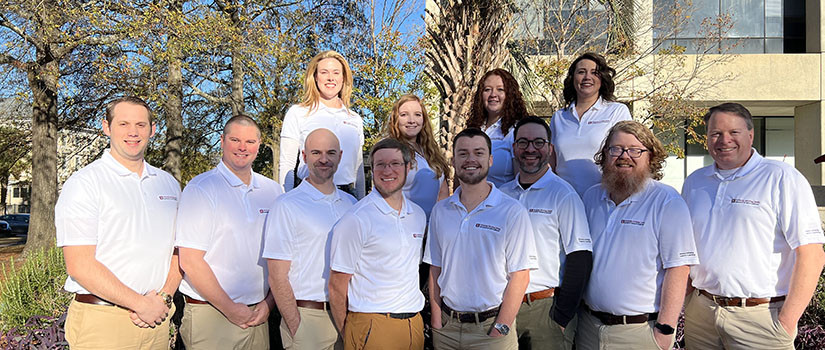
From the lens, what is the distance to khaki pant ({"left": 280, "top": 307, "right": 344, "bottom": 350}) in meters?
3.77

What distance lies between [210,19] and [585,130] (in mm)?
12382

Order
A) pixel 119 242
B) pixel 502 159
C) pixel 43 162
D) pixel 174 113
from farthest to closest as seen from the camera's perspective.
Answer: pixel 43 162 < pixel 174 113 < pixel 502 159 < pixel 119 242

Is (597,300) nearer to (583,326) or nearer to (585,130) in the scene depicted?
(583,326)

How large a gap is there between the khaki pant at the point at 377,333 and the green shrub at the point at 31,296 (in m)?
3.83

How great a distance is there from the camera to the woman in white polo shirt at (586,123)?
461 cm

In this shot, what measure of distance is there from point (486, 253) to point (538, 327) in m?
0.68

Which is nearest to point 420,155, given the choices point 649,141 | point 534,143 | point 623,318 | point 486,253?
point 534,143

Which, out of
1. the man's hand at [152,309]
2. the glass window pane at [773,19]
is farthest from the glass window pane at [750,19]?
the man's hand at [152,309]

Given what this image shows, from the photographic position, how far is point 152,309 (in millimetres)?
3594

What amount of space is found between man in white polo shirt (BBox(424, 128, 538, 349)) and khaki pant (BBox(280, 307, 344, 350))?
0.71 metres

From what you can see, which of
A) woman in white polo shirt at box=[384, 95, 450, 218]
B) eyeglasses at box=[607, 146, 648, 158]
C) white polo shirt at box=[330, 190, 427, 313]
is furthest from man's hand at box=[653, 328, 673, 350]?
woman in white polo shirt at box=[384, 95, 450, 218]

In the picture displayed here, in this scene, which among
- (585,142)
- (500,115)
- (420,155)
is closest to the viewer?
(585,142)

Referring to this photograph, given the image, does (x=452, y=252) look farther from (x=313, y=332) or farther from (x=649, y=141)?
(x=649, y=141)

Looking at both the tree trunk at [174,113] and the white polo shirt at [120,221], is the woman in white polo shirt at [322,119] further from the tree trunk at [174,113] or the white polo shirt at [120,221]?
the tree trunk at [174,113]
